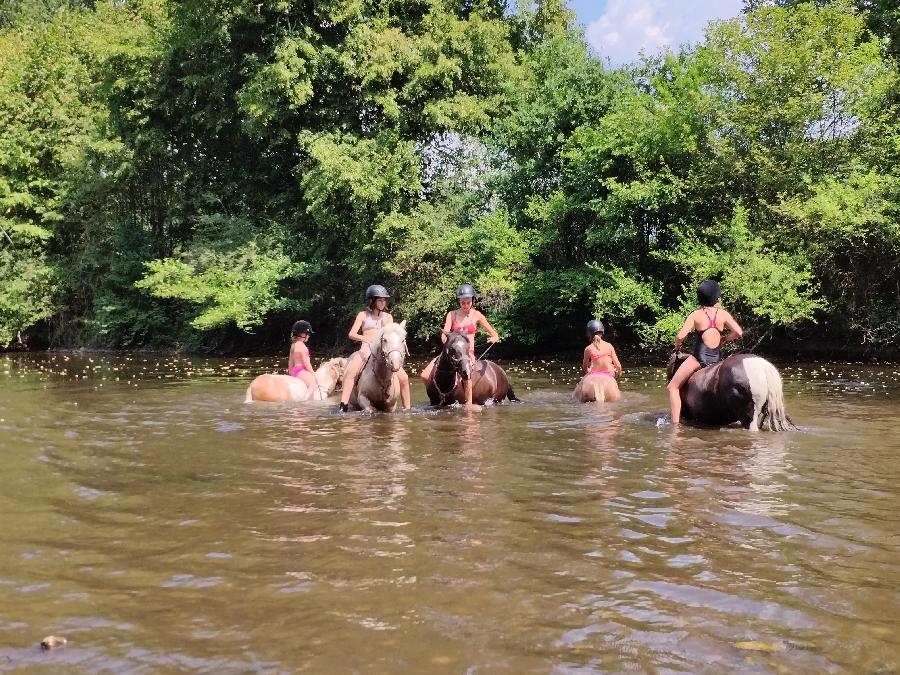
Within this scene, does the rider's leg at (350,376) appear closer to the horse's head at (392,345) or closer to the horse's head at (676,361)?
the horse's head at (392,345)

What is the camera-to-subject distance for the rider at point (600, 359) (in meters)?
14.6

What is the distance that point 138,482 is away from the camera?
25.1ft

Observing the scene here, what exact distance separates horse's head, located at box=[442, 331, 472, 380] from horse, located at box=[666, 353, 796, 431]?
3626 mm

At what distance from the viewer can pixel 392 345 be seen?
12.2m

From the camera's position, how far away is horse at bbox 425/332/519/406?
1312cm

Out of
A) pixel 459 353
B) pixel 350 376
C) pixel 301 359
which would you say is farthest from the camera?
pixel 301 359

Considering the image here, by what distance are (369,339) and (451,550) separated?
8563 millimetres

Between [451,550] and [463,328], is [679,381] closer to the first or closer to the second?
[463,328]

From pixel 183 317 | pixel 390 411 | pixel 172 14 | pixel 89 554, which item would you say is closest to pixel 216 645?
pixel 89 554

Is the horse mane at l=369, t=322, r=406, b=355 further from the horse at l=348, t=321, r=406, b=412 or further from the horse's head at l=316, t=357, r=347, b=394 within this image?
the horse's head at l=316, t=357, r=347, b=394

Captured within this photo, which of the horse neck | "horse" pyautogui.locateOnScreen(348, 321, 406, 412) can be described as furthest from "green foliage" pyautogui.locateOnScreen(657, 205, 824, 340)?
"horse" pyautogui.locateOnScreen(348, 321, 406, 412)

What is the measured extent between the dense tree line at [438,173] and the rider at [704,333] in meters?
12.5

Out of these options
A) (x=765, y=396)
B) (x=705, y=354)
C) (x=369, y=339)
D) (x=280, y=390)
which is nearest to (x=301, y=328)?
(x=280, y=390)

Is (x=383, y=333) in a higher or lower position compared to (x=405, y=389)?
higher
